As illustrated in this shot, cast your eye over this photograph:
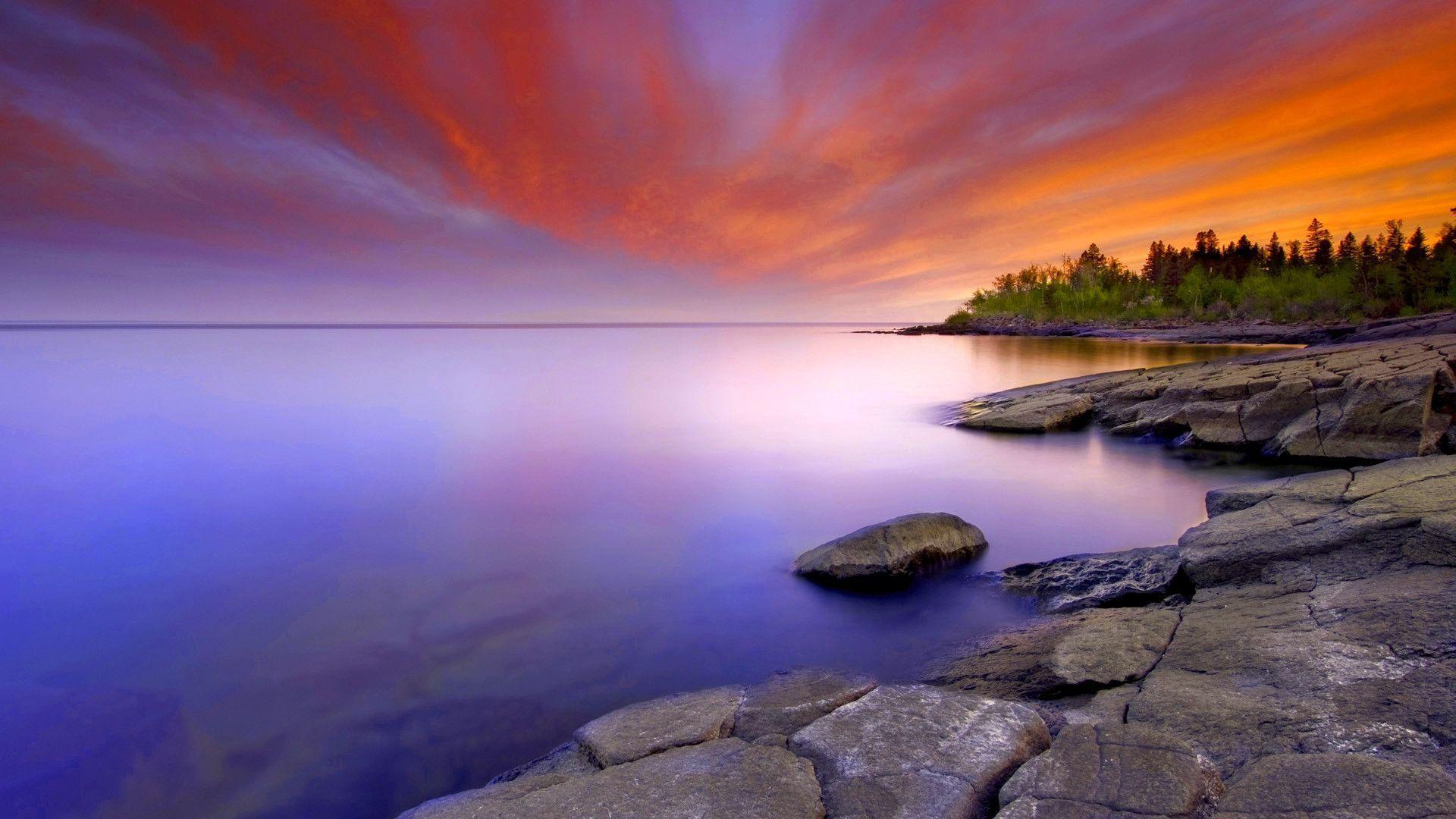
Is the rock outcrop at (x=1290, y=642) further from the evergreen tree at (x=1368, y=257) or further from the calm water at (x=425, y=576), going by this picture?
the evergreen tree at (x=1368, y=257)

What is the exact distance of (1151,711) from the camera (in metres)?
3.42

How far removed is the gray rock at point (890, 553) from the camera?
6.83 m

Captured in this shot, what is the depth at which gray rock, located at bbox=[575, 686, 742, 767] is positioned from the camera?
3.56m

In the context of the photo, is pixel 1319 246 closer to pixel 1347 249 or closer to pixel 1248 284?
pixel 1347 249

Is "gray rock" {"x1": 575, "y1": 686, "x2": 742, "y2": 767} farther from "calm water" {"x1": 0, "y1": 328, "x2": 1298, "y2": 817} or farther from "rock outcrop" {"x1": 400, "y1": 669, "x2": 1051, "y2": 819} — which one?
"calm water" {"x1": 0, "y1": 328, "x2": 1298, "y2": 817}

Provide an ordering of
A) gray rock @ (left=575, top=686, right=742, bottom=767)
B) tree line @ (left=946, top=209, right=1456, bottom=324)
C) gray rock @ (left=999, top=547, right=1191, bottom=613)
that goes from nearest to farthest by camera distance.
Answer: gray rock @ (left=575, top=686, right=742, bottom=767) < gray rock @ (left=999, top=547, right=1191, bottom=613) < tree line @ (left=946, top=209, right=1456, bottom=324)

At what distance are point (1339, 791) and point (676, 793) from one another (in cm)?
255

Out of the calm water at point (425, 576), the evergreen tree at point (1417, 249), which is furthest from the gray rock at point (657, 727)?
the evergreen tree at point (1417, 249)

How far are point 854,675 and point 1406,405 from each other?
409 inches

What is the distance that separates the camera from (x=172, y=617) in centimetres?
664

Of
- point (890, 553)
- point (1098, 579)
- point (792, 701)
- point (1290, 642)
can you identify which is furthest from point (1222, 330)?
point (792, 701)

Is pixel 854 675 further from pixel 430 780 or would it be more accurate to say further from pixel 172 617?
pixel 172 617

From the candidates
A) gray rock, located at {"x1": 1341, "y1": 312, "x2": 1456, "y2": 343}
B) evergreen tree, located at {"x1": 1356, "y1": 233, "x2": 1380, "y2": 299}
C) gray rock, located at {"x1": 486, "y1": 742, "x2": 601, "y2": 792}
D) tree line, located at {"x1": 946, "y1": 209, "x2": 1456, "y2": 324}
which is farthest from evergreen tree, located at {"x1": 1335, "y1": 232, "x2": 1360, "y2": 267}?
gray rock, located at {"x1": 486, "y1": 742, "x2": 601, "y2": 792}

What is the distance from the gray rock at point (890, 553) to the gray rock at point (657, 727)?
2.81 meters
